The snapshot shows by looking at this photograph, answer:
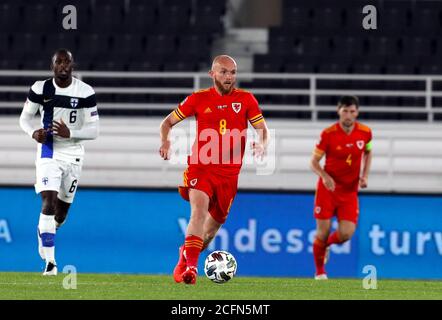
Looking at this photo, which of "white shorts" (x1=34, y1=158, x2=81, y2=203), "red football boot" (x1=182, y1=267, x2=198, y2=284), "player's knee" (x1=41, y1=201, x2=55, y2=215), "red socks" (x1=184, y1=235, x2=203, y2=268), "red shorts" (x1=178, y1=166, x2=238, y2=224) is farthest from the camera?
"white shorts" (x1=34, y1=158, x2=81, y2=203)

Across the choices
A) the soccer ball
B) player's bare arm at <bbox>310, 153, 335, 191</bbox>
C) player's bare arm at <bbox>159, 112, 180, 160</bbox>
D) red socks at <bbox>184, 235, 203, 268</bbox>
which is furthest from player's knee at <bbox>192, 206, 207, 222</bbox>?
player's bare arm at <bbox>310, 153, 335, 191</bbox>

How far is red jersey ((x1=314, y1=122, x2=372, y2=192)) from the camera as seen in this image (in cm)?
1440

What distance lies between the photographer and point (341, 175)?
1449 cm

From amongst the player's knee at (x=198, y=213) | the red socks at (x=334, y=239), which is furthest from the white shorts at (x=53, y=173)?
the red socks at (x=334, y=239)

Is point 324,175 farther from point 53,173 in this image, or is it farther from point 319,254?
point 53,173

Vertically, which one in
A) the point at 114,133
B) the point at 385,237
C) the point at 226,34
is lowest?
the point at 385,237

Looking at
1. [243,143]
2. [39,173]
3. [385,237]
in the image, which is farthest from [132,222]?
[243,143]

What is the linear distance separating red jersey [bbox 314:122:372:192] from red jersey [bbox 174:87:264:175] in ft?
11.0

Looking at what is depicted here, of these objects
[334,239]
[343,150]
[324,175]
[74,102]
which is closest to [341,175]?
[343,150]

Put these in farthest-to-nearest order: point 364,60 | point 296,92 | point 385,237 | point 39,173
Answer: point 364,60 → point 296,92 → point 385,237 → point 39,173

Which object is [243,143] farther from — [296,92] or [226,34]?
[226,34]

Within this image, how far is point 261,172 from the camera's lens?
56.4 feet

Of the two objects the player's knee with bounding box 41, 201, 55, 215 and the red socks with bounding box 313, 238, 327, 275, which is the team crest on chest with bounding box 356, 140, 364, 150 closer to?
the red socks with bounding box 313, 238, 327, 275
